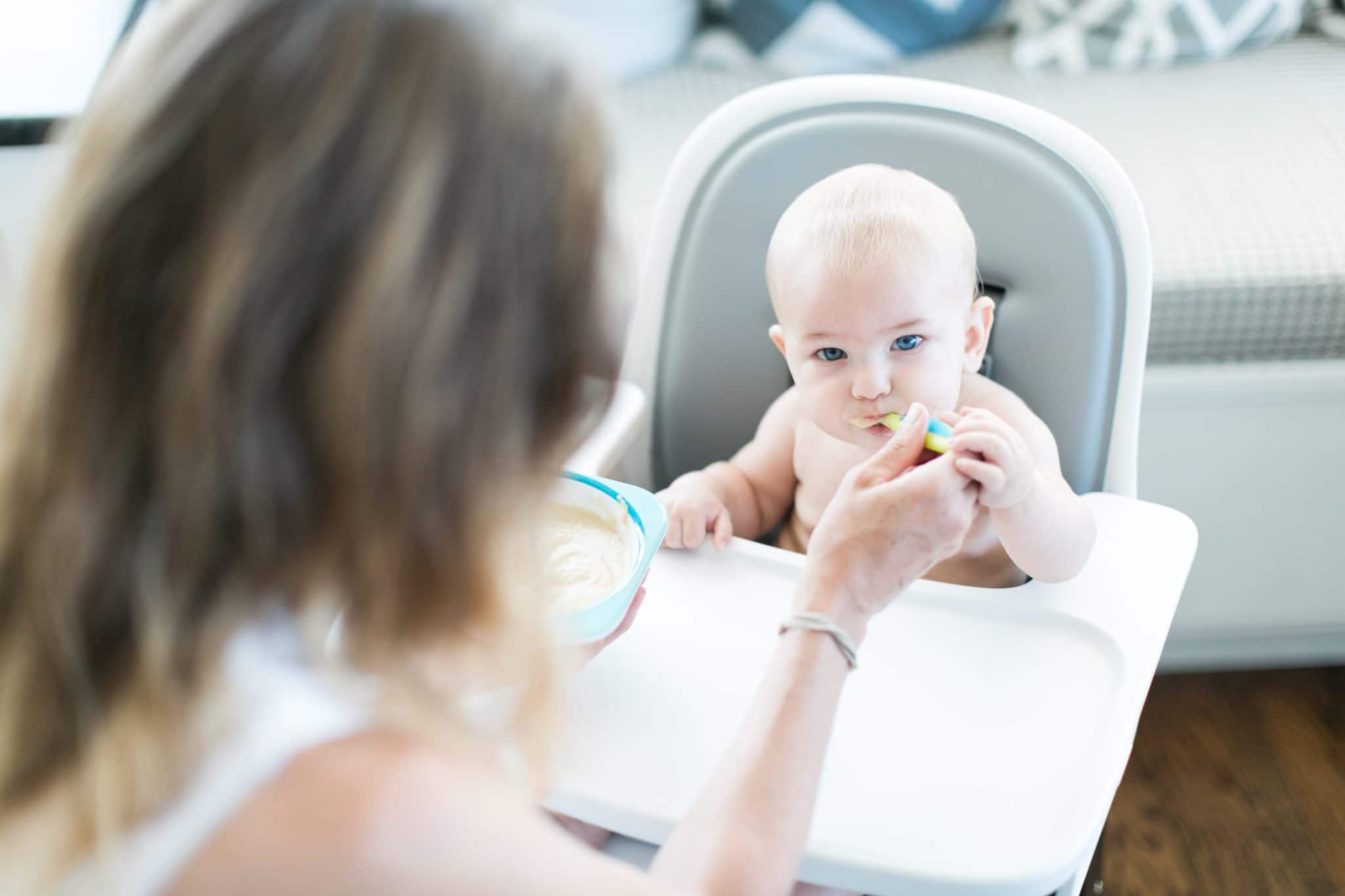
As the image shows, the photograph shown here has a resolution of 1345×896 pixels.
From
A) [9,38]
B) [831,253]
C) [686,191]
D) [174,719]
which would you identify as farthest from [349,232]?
[9,38]

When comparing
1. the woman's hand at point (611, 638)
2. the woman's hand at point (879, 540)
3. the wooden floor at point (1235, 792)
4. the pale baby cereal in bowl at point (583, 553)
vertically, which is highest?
the woman's hand at point (879, 540)

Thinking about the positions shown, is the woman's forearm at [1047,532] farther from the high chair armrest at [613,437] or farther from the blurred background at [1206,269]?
the blurred background at [1206,269]

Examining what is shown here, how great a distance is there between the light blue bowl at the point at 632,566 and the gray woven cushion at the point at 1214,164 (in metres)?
0.73

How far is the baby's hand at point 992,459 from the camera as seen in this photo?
2.55 ft

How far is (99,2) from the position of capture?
5.75ft

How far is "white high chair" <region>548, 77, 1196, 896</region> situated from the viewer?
0.72 meters

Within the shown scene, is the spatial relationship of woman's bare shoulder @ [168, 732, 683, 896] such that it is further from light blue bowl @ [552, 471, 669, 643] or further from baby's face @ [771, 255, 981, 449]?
baby's face @ [771, 255, 981, 449]

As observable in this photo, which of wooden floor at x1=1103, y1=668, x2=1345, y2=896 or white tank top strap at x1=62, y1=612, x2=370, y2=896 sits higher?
white tank top strap at x1=62, y1=612, x2=370, y2=896

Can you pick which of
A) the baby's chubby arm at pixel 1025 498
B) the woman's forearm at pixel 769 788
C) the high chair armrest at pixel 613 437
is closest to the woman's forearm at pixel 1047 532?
the baby's chubby arm at pixel 1025 498

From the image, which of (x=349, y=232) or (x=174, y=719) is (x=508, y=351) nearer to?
(x=349, y=232)

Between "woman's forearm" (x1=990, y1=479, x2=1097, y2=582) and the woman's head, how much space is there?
50cm

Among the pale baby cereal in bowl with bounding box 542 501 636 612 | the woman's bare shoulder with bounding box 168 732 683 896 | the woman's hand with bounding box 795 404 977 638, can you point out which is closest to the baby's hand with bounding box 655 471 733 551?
the pale baby cereal in bowl with bounding box 542 501 636 612

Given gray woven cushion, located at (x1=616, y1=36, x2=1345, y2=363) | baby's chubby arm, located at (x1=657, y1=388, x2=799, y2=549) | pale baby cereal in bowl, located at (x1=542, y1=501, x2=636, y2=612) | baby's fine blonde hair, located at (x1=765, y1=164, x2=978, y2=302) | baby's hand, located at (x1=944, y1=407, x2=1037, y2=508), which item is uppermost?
gray woven cushion, located at (x1=616, y1=36, x2=1345, y2=363)

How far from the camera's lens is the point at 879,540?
28.9 inches
